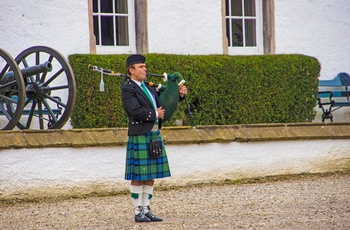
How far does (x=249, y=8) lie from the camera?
1345cm

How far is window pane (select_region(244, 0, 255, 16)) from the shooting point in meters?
13.4

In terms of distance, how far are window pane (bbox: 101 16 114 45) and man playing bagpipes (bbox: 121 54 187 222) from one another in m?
4.24

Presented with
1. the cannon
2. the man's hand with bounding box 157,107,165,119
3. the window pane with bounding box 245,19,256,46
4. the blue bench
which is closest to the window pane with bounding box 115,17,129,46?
the window pane with bounding box 245,19,256,46

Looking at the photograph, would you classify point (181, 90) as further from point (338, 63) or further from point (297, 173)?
point (338, 63)

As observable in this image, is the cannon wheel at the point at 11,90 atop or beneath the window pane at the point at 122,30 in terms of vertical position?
beneath

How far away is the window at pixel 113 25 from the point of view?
1218cm

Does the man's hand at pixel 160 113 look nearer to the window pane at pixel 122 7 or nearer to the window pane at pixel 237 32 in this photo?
the window pane at pixel 122 7

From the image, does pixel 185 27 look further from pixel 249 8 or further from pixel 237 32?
pixel 249 8

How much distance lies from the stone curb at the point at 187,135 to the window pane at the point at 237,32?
249 centimetres

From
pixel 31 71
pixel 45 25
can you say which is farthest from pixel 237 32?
pixel 31 71

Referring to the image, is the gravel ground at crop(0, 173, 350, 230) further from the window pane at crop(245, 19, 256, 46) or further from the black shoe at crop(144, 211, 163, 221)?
the window pane at crop(245, 19, 256, 46)

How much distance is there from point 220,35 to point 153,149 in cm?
530

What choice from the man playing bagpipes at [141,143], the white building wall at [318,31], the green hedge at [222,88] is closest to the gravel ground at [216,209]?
the man playing bagpipes at [141,143]

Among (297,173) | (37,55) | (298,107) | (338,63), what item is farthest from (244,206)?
(338,63)
